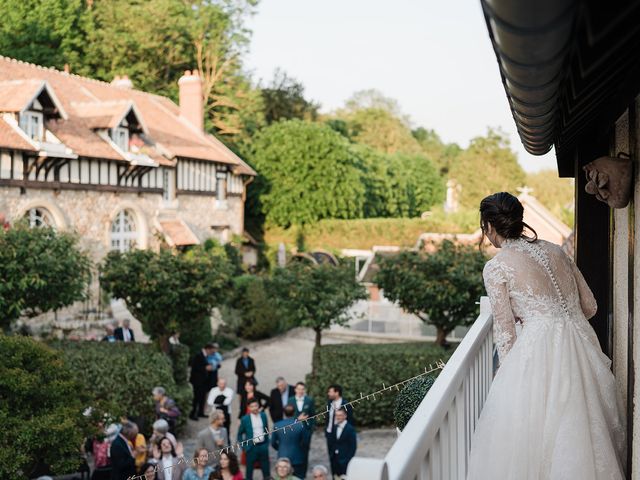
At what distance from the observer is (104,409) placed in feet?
30.3

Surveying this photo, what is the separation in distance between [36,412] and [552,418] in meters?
7.25

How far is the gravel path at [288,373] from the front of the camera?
12945 mm

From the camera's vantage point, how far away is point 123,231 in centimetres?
2489

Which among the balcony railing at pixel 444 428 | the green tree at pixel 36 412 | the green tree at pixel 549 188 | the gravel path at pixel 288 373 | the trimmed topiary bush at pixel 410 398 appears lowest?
the gravel path at pixel 288 373

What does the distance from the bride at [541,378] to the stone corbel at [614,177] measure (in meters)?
0.56

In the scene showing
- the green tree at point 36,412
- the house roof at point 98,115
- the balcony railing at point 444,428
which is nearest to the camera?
the balcony railing at point 444,428

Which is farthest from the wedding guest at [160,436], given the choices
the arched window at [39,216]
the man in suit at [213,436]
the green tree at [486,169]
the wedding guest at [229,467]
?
the green tree at [486,169]

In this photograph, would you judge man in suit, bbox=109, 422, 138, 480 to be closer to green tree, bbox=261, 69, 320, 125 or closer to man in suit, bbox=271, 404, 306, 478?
man in suit, bbox=271, 404, 306, 478

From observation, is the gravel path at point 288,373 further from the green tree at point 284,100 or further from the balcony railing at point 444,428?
the green tree at point 284,100

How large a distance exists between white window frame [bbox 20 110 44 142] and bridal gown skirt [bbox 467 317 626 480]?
62.3 feet

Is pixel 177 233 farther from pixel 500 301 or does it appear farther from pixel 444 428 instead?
pixel 444 428

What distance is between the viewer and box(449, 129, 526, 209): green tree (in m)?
44.1

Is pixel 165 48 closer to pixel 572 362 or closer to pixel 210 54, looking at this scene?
pixel 210 54

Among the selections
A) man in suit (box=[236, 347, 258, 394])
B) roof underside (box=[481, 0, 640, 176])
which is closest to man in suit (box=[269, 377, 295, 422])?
man in suit (box=[236, 347, 258, 394])
